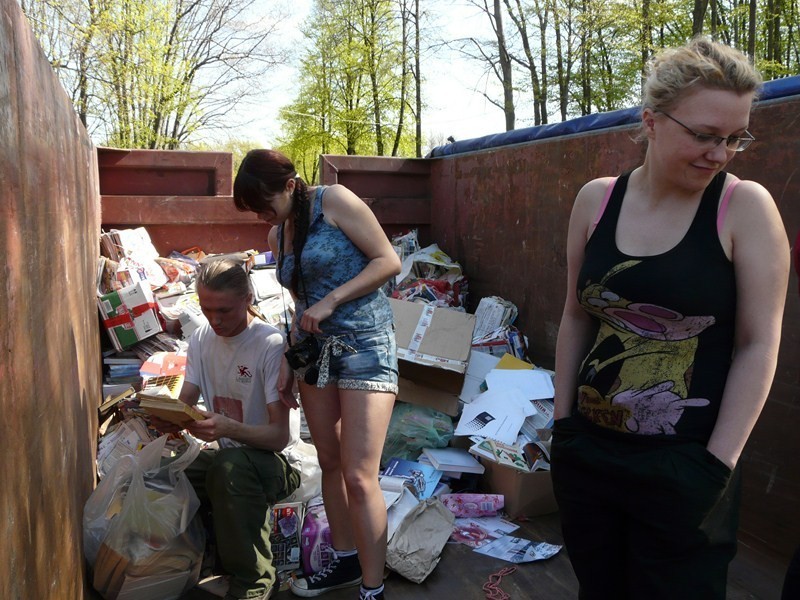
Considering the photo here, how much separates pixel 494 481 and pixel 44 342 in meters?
2.40

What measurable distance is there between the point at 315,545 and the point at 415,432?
109 centimetres

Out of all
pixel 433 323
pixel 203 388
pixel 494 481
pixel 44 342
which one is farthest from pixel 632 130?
pixel 44 342

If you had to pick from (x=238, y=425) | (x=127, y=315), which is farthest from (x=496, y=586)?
(x=127, y=315)

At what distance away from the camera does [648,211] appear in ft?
5.01

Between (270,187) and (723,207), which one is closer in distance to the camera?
(723,207)

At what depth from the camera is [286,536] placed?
2.92 m

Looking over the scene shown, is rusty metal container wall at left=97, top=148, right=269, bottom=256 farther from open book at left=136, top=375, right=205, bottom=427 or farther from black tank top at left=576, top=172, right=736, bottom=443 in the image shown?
black tank top at left=576, top=172, right=736, bottom=443

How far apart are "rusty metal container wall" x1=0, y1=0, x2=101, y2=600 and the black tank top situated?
1249 mm

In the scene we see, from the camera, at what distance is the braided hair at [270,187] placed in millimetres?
2312

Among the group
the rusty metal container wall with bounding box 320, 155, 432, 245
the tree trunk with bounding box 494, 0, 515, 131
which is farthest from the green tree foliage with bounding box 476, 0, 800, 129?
the rusty metal container wall with bounding box 320, 155, 432, 245

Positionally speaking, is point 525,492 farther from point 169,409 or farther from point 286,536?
point 169,409

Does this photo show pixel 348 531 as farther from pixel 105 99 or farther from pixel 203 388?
pixel 105 99

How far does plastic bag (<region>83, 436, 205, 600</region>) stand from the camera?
2.37 meters

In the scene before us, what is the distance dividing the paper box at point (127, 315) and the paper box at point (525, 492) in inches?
103
